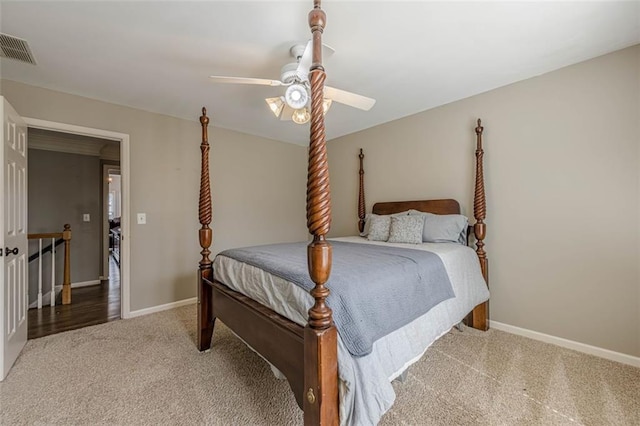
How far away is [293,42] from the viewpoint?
1.93 m

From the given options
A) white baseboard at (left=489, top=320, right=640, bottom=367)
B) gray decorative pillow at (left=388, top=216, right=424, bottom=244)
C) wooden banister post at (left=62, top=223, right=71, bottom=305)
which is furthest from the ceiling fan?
wooden banister post at (left=62, top=223, right=71, bottom=305)

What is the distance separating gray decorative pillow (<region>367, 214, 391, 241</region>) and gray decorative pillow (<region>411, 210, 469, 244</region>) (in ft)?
1.35

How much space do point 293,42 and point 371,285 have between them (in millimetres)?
1742

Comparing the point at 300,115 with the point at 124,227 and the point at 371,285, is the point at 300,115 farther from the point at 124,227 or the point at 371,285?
the point at 124,227

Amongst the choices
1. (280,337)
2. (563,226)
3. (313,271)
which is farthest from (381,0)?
(563,226)

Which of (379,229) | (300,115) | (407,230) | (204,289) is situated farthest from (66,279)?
(407,230)

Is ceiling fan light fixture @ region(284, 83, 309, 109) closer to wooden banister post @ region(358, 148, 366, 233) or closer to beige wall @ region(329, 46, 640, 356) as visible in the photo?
beige wall @ region(329, 46, 640, 356)

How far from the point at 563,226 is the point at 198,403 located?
308 cm

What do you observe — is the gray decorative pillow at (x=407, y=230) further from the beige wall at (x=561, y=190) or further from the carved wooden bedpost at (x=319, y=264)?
the carved wooden bedpost at (x=319, y=264)

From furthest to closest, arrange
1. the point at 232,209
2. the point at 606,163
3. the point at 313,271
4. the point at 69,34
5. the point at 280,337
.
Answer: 1. the point at 232,209
2. the point at 606,163
3. the point at 69,34
4. the point at 280,337
5. the point at 313,271

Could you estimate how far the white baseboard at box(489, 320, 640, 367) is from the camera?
203 centimetres

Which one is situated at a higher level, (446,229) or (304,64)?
(304,64)

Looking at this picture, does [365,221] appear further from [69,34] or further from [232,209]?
[69,34]

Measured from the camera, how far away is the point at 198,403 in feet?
5.36
